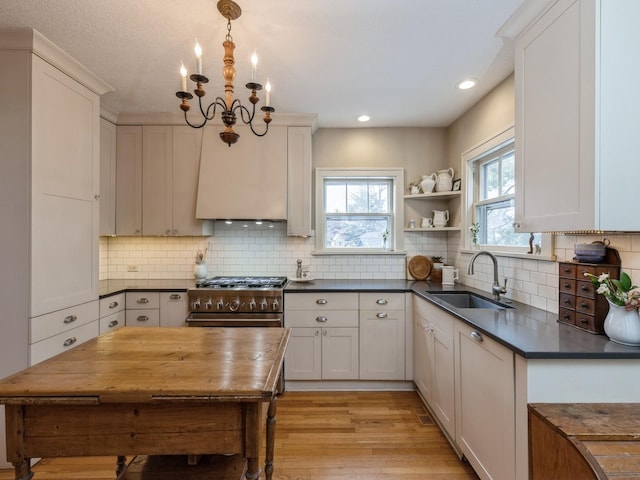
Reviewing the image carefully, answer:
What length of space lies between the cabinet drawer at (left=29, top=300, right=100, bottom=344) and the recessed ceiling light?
3393mm

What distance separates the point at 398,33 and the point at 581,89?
1032mm

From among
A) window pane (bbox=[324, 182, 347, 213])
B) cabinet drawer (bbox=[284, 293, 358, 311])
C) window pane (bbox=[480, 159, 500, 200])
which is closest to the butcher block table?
cabinet drawer (bbox=[284, 293, 358, 311])

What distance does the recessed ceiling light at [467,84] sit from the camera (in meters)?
2.43

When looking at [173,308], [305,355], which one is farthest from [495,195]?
[173,308]

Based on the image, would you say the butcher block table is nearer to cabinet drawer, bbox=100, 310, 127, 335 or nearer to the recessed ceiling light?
cabinet drawer, bbox=100, 310, 127, 335

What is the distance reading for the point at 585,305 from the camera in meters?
1.53

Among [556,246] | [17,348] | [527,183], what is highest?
[527,183]

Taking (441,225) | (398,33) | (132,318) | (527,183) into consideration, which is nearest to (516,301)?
(527,183)

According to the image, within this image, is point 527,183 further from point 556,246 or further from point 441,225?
point 441,225

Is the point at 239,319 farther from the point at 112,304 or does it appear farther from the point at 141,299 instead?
the point at 112,304

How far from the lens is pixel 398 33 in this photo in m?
1.87

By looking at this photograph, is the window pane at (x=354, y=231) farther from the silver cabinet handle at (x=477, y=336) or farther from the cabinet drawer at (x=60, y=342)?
the cabinet drawer at (x=60, y=342)

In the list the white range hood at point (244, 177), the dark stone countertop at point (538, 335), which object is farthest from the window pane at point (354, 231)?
the dark stone countertop at point (538, 335)

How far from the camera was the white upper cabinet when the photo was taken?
1255 millimetres
